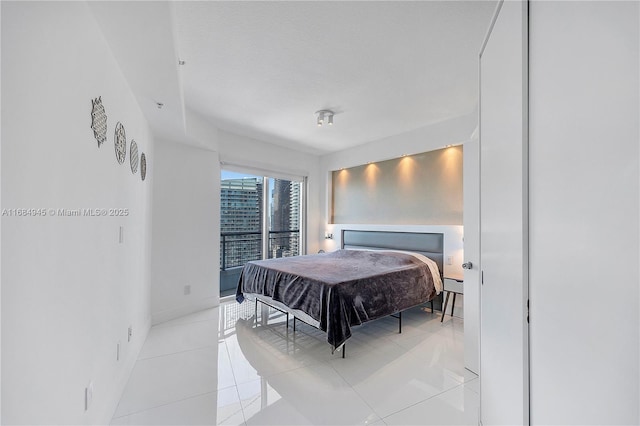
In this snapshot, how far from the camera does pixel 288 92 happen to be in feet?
9.24

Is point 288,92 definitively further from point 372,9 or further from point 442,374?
point 442,374

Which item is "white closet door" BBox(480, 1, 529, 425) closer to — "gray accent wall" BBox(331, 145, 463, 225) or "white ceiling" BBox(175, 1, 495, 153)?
"white ceiling" BBox(175, 1, 495, 153)

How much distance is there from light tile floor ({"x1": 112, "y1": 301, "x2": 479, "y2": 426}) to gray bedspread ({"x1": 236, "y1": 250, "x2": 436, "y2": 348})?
337mm

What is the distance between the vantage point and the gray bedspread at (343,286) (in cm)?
246

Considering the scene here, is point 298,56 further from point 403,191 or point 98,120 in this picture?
point 403,191

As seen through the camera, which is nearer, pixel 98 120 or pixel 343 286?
pixel 98 120

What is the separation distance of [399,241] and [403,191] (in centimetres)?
79

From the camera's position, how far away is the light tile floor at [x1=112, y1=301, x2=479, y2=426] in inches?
69.1

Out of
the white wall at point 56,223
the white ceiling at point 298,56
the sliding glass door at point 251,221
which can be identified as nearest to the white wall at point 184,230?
the sliding glass door at point 251,221

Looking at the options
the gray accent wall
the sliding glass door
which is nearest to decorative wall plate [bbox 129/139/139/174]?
the sliding glass door

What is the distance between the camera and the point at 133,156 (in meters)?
2.26

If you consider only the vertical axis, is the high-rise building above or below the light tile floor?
above

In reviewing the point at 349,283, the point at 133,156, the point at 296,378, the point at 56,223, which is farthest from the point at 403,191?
the point at 56,223

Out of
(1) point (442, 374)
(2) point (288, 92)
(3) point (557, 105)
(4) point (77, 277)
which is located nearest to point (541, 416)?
(3) point (557, 105)
